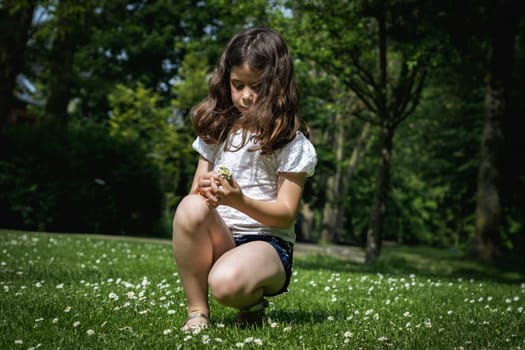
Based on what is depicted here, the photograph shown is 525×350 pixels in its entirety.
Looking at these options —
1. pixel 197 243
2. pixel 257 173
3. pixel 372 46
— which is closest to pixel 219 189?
pixel 197 243

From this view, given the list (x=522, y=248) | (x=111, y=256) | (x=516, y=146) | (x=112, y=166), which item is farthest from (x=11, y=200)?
(x=522, y=248)

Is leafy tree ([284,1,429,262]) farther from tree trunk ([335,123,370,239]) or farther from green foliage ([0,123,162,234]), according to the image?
tree trunk ([335,123,370,239])

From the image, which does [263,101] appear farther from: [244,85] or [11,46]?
[11,46]

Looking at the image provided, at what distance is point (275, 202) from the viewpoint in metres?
3.29

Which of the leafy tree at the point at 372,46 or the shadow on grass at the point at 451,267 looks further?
the leafy tree at the point at 372,46

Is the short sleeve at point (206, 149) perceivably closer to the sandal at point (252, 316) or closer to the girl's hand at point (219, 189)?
the girl's hand at point (219, 189)

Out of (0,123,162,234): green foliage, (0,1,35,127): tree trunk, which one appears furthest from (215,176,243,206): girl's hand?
(0,123,162,234): green foliage

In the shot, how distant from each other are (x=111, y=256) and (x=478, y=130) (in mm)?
12912

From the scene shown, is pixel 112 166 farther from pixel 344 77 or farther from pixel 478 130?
pixel 478 130

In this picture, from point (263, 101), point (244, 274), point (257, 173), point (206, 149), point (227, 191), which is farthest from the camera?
point (206, 149)

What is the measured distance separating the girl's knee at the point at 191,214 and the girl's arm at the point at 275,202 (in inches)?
6.6

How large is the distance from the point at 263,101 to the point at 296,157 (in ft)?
1.23

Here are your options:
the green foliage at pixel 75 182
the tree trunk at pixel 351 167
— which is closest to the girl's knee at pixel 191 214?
the green foliage at pixel 75 182

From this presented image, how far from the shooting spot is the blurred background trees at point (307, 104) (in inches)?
413
